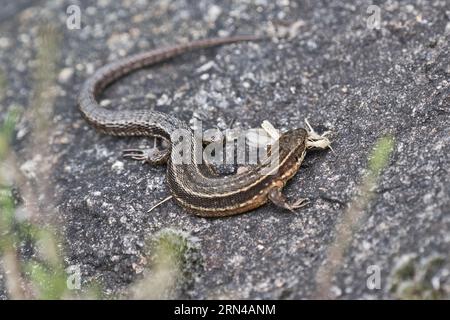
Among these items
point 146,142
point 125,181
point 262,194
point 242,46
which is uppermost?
point 242,46

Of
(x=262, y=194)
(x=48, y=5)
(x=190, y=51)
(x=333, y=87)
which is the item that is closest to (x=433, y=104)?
(x=333, y=87)

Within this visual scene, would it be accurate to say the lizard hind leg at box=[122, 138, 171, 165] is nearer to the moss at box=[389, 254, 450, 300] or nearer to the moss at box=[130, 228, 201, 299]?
the moss at box=[130, 228, 201, 299]

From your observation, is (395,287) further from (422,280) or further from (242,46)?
(242,46)

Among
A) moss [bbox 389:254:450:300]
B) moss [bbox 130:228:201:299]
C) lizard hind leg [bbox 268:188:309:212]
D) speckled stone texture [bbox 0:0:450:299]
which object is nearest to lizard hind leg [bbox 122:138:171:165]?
speckled stone texture [bbox 0:0:450:299]

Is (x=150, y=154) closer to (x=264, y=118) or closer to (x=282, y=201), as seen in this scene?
(x=264, y=118)

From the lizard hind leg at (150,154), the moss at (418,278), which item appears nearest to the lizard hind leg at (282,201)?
the moss at (418,278)
